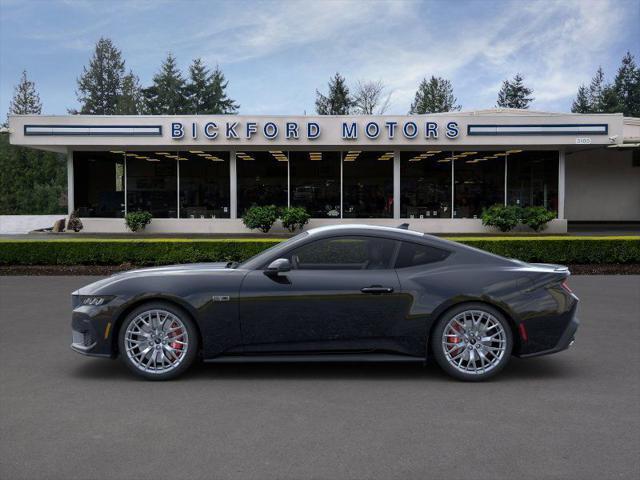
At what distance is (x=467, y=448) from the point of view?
14.3 feet

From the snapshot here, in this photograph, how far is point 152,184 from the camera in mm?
27312

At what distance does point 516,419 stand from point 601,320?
190 inches

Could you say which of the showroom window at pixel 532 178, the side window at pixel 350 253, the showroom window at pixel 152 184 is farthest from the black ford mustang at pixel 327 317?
the showroom window at pixel 532 178

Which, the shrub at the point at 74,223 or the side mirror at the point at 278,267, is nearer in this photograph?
the side mirror at the point at 278,267

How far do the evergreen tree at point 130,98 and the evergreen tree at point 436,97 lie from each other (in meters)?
32.3

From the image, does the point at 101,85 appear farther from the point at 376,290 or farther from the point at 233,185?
the point at 376,290

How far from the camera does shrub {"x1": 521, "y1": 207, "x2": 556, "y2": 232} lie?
84.2ft

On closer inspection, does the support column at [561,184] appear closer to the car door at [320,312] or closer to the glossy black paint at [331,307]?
the glossy black paint at [331,307]

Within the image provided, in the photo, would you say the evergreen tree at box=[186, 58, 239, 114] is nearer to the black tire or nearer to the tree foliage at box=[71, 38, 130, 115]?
the tree foliage at box=[71, 38, 130, 115]

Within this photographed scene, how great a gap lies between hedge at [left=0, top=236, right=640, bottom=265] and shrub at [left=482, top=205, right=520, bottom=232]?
9993mm

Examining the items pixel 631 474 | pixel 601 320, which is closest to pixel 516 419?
pixel 631 474

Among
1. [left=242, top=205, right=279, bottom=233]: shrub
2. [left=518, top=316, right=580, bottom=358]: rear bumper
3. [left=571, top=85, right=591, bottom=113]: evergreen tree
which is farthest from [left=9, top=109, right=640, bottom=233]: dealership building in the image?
[left=571, top=85, right=591, bottom=113]: evergreen tree

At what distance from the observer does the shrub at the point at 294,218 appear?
26000mm

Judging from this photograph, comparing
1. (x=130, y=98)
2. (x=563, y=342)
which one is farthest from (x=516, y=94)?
(x=563, y=342)
